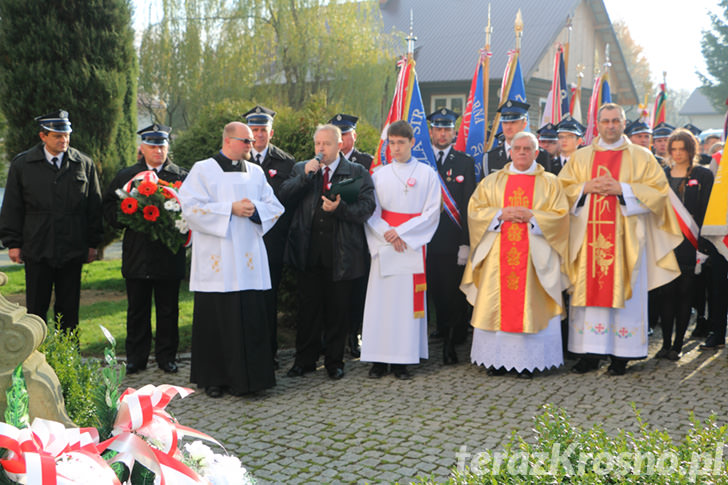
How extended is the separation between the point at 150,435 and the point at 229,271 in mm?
3518

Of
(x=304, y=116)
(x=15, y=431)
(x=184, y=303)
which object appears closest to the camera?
(x=15, y=431)

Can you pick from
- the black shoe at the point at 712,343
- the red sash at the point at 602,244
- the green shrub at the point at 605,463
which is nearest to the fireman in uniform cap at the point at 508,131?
the red sash at the point at 602,244

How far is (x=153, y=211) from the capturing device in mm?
6320

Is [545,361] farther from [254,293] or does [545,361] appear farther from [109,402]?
[109,402]

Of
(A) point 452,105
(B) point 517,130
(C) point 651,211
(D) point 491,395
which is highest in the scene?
(A) point 452,105

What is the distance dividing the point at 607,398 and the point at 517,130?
3133mm

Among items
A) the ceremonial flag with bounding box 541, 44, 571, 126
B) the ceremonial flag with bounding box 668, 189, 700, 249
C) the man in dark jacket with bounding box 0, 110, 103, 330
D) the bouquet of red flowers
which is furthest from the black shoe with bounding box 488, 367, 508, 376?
the ceremonial flag with bounding box 541, 44, 571, 126

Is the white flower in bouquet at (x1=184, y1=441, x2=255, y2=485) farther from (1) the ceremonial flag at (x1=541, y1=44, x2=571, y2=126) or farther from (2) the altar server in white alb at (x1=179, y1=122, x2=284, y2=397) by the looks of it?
(1) the ceremonial flag at (x1=541, y1=44, x2=571, y2=126)

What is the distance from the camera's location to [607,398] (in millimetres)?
5988

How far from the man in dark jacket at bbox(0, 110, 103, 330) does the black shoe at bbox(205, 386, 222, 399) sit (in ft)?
5.84

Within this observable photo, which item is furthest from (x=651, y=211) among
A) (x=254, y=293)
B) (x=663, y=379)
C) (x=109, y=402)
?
(x=109, y=402)

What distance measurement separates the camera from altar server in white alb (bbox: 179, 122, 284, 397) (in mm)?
5867

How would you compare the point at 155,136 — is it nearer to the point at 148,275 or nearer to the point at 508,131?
the point at 148,275

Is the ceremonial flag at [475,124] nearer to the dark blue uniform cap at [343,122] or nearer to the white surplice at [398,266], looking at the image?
the dark blue uniform cap at [343,122]
